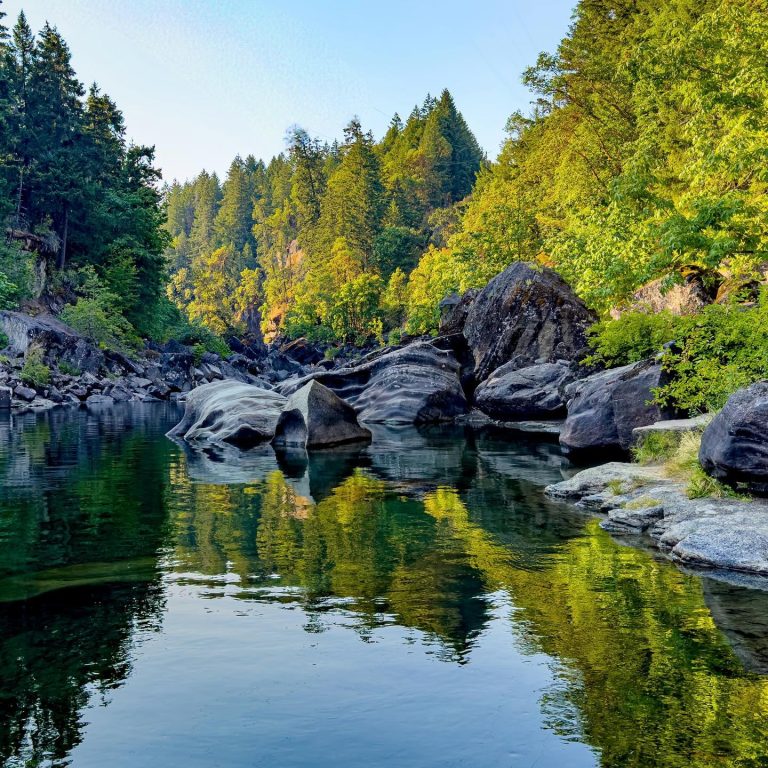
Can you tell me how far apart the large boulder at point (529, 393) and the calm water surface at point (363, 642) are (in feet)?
49.3

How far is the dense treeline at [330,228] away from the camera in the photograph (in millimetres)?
87188

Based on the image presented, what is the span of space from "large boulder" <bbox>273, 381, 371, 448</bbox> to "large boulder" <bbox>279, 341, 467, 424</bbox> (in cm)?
707

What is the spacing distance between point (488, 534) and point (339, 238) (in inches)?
3431

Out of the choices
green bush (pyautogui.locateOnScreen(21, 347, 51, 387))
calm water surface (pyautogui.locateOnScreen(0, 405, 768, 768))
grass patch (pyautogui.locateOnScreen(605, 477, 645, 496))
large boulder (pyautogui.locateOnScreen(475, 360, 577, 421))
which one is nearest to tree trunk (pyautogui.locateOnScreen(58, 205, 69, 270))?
green bush (pyautogui.locateOnScreen(21, 347, 51, 387))

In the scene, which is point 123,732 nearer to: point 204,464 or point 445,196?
point 204,464

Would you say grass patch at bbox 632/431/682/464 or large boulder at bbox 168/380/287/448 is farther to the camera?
large boulder at bbox 168/380/287/448

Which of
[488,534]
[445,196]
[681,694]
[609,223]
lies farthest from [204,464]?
[445,196]

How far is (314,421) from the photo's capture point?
66.5 feet

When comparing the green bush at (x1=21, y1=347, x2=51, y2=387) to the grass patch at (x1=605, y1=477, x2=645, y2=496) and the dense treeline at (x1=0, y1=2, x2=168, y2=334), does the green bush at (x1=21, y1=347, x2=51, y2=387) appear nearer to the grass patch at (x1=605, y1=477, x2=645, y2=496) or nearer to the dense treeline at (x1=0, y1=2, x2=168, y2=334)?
the dense treeline at (x1=0, y1=2, x2=168, y2=334)

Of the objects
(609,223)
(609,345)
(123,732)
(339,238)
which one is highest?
(339,238)

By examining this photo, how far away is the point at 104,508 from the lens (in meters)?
11.6

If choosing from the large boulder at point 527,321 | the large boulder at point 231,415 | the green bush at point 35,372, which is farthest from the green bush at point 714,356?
the green bush at point 35,372

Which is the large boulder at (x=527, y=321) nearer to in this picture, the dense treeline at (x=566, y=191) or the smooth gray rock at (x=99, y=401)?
the dense treeline at (x=566, y=191)

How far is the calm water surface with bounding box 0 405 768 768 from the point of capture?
4.19 m
